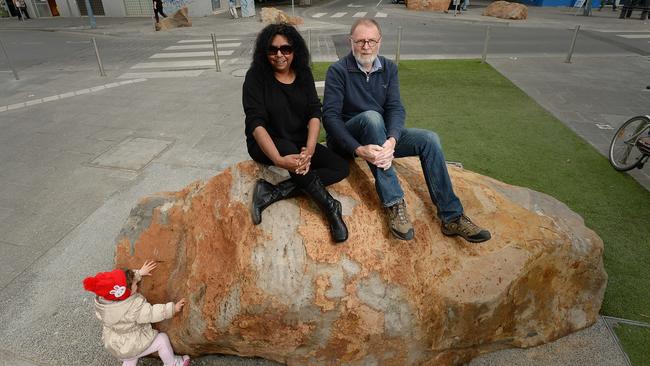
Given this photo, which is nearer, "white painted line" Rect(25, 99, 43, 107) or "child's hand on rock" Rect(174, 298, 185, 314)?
"child's hand on rock" Rect(174, 298, 185, 314)

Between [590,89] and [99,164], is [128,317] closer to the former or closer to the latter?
[99,164]

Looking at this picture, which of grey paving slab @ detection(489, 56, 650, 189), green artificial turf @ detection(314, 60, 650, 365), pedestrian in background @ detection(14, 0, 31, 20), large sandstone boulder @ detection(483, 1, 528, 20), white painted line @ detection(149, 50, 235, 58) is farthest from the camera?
pedestrian in background @ detection(14, 0, 31, 20)

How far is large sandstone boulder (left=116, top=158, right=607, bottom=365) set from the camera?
2.69 metres

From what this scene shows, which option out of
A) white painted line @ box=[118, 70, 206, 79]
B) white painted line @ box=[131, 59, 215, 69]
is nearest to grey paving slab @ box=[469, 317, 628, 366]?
white painted line @ box=[118, 70, 206, 79]

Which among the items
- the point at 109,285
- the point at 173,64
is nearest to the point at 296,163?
the point at 109,285

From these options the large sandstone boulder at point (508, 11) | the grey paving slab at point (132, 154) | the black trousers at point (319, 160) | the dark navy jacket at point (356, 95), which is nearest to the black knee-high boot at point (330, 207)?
the black trousers at point (319, 160)

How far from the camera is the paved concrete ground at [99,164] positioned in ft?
10.7

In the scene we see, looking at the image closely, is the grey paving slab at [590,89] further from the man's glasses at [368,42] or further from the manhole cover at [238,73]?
the manhole cover at [238,73]

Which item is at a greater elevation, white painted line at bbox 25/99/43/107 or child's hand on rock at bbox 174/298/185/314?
child's hand on rock at bbox 174/298/185/314

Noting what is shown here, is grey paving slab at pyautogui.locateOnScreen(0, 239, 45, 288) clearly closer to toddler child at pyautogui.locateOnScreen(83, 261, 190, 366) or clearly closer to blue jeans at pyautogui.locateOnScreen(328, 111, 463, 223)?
toddler child at pyautogui.locateOnScreen(83, 261, 190, 366)

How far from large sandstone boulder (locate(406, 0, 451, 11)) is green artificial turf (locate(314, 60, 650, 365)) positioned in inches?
572

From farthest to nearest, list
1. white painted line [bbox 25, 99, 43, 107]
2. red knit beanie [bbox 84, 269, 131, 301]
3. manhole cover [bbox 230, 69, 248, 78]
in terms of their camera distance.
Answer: manhole cover [bbox 230, 69, 248, 78], white painted line [bbox 25, 99, 43, 107], red knit beanie [bbox 84, 269, 131, 301]

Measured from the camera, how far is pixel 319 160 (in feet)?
10.2

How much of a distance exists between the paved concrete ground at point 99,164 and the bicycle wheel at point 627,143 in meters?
0.46
